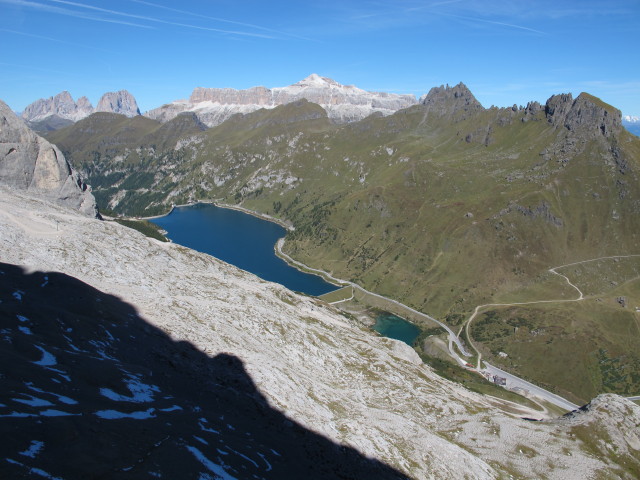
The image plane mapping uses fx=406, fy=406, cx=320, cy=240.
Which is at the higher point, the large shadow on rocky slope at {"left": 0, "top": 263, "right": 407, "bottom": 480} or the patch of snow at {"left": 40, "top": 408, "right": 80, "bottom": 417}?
the patch of snow at {"left": 40, "top": 408, "right": 80, "bottom": 417}

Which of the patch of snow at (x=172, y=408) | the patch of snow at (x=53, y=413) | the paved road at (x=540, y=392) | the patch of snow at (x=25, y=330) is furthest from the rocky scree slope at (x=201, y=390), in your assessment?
the paved road at (x=540, y=392)

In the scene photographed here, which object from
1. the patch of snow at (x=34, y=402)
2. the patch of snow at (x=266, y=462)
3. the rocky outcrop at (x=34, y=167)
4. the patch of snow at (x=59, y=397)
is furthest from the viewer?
the rocky outcrop at (x=34, y=167)

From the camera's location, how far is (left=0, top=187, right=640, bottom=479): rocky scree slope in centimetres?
3294

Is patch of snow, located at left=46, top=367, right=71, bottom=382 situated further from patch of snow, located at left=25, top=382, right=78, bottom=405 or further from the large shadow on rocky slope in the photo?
patch of snow, located at left=25, top=382, right=78, bottom=405

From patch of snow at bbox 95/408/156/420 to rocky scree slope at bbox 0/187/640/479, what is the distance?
0.28 metres

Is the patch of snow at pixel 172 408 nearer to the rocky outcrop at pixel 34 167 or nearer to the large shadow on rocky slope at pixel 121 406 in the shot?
the large shadow on rocky slope at pixel 121 406

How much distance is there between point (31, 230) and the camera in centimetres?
8081

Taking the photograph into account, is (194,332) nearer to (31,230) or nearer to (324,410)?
(324,410)

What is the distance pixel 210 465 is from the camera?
113 feet

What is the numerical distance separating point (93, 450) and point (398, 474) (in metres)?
40.5

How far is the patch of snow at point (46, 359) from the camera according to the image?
4003 centimetres

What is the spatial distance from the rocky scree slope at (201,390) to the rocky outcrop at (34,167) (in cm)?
1565

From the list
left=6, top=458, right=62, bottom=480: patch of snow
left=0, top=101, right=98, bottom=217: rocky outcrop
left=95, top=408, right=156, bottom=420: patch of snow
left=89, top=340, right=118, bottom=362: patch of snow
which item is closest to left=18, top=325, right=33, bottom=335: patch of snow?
left=89, top=340, right=118, bottom=362: patch of snow

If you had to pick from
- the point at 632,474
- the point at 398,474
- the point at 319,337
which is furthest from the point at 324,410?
the point at 632,474
